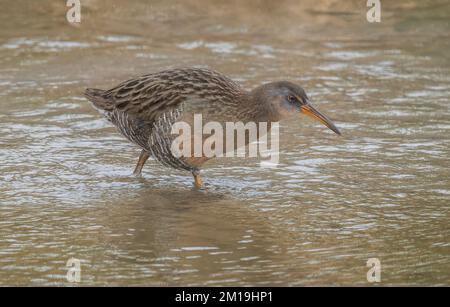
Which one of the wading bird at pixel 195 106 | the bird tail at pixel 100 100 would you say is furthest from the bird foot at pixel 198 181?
the bird tail at pixel 100 100

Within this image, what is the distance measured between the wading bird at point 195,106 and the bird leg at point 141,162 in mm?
225

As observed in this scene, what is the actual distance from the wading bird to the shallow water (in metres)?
0.44

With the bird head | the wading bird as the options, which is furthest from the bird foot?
the bird head

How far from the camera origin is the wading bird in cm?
785

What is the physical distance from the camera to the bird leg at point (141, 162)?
27.8ft

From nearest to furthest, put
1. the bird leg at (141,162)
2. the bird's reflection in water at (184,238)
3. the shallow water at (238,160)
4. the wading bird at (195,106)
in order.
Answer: the bird's reflection in water at (184,238) → the shallow water at (238,160) → the wading bird at (195,106) → the bird leg at (141,162)

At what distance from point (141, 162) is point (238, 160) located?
39.8 inches

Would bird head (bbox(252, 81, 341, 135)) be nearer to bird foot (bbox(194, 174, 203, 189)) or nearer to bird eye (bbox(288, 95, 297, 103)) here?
bird eye (bbox(288, 95, 297, 103))

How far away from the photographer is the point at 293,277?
20.1 ft

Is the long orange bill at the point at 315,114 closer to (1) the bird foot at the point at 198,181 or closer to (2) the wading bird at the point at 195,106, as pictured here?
(2) the wading bird at the point at 195,106

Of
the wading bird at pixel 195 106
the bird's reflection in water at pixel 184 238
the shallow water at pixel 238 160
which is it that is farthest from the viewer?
the wading bird at pixel 195 106

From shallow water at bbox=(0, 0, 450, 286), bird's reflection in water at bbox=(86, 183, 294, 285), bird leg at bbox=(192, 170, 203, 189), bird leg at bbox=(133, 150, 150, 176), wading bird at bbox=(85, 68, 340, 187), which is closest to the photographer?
bird's reflection in water at bbox=(86, 183, 294, 285)

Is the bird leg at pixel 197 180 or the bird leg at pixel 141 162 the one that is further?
the bird leg at pixel 141 162
